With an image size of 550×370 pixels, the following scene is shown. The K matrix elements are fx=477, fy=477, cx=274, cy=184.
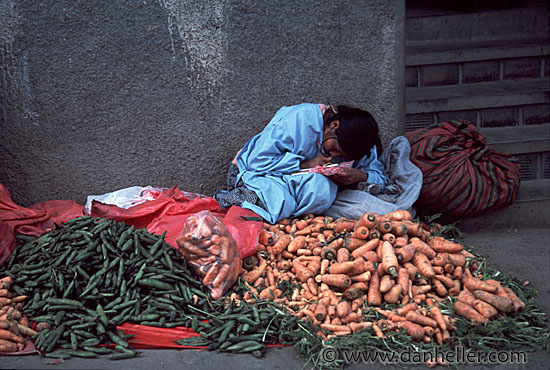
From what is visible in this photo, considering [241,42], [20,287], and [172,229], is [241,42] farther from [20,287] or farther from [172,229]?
[20,287]

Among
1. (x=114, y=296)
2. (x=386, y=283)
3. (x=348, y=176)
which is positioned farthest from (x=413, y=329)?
(x=114, y=296)

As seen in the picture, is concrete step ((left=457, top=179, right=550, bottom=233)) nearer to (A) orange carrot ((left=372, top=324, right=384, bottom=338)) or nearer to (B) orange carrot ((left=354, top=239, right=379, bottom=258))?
(B) orange carrot ((left=354, top=239, right=379, bottom=258))

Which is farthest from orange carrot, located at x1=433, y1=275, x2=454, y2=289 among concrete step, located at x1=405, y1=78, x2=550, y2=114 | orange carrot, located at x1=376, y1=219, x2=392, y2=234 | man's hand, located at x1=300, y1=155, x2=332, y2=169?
concrete step, located at x1=405, y1=78, x2=550, y2=114

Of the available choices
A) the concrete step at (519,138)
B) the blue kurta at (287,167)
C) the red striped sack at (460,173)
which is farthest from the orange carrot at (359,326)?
the concrete step at (519,138)

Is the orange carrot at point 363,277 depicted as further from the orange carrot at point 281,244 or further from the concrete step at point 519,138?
the concrete step at point 519,138

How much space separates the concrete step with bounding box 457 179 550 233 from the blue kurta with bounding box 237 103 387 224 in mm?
1631

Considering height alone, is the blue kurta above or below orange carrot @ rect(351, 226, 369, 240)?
above

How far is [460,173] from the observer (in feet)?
14.4

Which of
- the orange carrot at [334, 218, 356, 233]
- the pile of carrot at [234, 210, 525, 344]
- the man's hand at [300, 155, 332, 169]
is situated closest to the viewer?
the pile of carrot at [234, 210, 525, 344]

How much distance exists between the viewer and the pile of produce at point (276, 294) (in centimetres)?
269

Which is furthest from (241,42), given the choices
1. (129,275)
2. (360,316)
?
(360,316)

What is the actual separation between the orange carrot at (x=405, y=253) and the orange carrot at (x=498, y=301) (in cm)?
48

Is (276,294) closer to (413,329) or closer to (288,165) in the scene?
(413,329)

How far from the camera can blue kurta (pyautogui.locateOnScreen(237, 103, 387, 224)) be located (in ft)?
12.9
